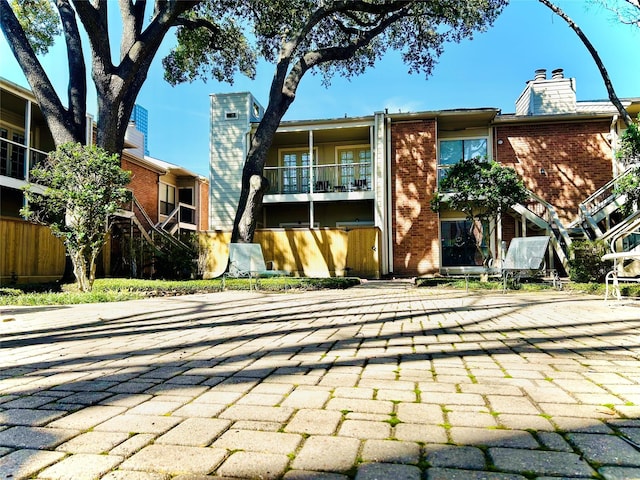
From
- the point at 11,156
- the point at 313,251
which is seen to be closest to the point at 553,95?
the point at 313,251

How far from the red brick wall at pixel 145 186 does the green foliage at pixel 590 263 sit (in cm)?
1668

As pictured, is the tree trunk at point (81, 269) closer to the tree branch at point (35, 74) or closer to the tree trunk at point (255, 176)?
the tree branch at point (35, 74)

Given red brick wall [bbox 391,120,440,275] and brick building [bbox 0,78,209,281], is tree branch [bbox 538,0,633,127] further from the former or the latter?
brick building [bbox 0,78,209,281]

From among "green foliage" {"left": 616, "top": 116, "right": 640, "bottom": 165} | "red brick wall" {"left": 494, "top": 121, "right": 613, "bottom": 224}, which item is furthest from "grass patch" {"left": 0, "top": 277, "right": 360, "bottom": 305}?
"red brick wall" {"left": 494, "top": 121, "right": 613, "bottom": 224}

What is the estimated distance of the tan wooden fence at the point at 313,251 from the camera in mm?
16234

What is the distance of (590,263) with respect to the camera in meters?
10.3

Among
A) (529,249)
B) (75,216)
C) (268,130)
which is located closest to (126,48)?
(268,130)

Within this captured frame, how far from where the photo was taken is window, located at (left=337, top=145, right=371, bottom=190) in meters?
17.7

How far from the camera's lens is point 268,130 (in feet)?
43.0

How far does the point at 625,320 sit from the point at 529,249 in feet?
14.6

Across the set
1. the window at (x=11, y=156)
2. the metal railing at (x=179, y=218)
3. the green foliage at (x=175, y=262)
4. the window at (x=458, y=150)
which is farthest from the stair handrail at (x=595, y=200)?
the window at (x=11, y=156)

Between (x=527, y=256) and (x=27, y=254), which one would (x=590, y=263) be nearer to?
(x=527, y=256)

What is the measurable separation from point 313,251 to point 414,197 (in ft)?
14.1

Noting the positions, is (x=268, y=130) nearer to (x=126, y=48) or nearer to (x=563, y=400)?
(x=126, y=48)
